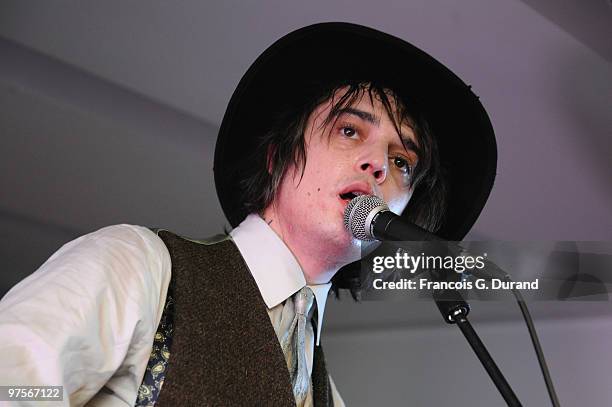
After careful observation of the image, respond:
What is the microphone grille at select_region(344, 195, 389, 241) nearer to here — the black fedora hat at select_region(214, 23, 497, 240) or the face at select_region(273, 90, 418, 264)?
the face at select_region(273, 90, 418, 264)

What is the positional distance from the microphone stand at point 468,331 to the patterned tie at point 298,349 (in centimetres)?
26

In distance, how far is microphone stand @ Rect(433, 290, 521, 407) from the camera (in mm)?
721

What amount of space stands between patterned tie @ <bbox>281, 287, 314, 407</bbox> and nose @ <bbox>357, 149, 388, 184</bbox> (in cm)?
24

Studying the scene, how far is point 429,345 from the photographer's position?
2.30 meters

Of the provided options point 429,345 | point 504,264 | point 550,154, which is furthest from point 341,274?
point 429,345

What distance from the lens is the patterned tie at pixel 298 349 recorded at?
3.32ft

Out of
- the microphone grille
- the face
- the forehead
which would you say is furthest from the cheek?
the microphone grille

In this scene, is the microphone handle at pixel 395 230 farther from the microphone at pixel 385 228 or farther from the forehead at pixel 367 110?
the forehead at pixel 367 110

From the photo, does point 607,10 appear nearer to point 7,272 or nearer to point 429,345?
point 429,345

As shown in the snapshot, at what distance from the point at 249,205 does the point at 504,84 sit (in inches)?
31.6

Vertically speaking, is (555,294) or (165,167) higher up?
(165,167)

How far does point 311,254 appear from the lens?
112 cm

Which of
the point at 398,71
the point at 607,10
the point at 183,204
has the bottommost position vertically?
the point at 183,204

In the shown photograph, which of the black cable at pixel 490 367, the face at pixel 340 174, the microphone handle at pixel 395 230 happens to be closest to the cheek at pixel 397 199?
the face at pixel 340 174
